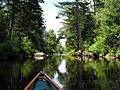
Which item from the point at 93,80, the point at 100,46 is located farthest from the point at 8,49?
the point at 93,80

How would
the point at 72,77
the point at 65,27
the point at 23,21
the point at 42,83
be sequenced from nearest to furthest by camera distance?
the point at 42,83 < the point at 72,77 < the point at 23,21 < the point at 65,27

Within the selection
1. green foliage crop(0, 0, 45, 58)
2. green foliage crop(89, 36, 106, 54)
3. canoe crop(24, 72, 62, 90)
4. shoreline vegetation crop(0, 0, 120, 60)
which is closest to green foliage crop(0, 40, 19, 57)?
shoreline vegetation crop(0, 0, 120, 60)

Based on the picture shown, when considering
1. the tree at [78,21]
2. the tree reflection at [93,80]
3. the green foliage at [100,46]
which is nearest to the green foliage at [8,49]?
the green foliage at [100,46]

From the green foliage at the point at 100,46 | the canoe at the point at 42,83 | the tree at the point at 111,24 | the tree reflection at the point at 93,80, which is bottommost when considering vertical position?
the tree reflection at the point at 93,80

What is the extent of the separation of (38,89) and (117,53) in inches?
1464

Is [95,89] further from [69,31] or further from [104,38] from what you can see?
[69,31]

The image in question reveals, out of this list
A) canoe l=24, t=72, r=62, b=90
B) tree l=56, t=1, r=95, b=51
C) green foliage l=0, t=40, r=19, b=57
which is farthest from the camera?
tree l=56, t=1, r=95, b=51

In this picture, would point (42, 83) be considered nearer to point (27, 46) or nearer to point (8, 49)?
point (8, 49)

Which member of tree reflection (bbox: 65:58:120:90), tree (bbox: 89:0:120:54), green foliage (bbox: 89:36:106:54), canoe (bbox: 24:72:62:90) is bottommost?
tree reflection (bbox: 65:58:120:90)

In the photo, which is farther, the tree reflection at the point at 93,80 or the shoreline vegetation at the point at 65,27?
the shoreline vegetation at the point at 65,27

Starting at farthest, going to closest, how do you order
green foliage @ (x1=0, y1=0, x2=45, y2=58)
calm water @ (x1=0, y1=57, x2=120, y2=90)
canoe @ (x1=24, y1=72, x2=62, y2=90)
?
green foliage @ (x1=0, y1=0, x2=45, y2=58)
calm water @ (x1=0, y1=57, x2=120, y2=90)
canoe @ (x1=24, y1=72, x2=62, y2=90)

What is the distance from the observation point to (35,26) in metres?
59.7

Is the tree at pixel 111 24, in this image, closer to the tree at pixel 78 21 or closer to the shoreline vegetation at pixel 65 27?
the shoreline vegetation at pixel 65 27

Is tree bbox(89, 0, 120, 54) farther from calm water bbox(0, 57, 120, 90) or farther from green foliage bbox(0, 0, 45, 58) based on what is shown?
calm water bbox(0, 57, 120, 90)
